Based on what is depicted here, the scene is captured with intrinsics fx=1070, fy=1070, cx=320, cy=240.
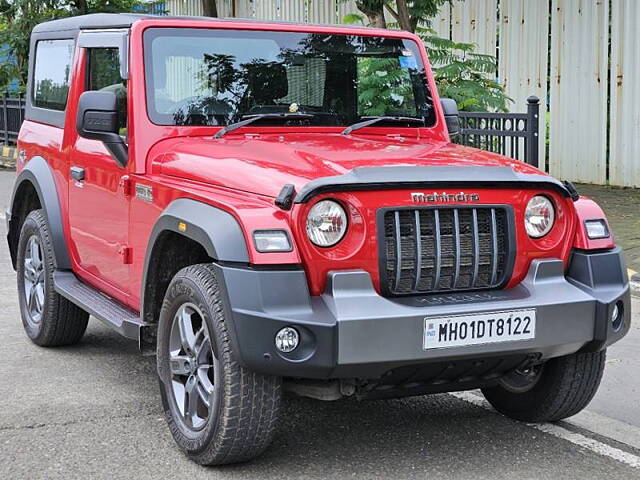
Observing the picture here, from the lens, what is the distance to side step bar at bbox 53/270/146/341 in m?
5.12

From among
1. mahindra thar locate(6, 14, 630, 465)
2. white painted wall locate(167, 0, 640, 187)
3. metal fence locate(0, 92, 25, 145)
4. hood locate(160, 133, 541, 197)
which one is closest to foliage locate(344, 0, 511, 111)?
white painted wall locate(167, 0, 640, 187)

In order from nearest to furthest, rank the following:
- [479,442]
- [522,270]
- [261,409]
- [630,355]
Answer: [261,409], [522,270], [479,442], [630,355]

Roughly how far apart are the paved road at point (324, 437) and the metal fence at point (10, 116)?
725 inches

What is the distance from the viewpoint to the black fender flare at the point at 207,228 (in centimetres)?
408

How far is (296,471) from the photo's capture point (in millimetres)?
4434

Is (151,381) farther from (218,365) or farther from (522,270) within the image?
(522,270)

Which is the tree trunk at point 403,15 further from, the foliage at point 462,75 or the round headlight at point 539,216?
the round headlight at point 539,216

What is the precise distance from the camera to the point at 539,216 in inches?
179

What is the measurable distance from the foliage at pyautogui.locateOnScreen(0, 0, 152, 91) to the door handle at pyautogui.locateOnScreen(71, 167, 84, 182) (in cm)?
1653

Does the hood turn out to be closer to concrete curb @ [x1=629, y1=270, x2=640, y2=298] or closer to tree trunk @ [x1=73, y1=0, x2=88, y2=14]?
concrete curb @ [x1=629, y1=270, x2=640, y2=298]

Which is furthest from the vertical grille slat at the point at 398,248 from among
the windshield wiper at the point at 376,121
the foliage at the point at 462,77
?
the foliage at the point at 462,77

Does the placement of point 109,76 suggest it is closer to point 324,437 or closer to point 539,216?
point 324,437

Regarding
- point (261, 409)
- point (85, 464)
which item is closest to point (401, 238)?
point (261, 409)

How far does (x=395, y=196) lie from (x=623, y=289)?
1114 millimetres
